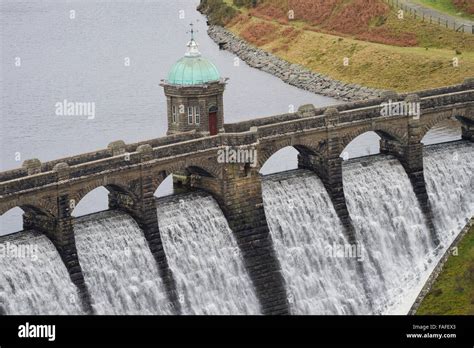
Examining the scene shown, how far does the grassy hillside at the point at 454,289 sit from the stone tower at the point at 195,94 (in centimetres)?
2154

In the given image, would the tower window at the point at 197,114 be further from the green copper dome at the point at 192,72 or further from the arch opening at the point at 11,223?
the arch opening at the point at 11,223

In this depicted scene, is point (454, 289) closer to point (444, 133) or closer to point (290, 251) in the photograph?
point (290, 251)

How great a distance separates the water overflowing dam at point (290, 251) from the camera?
104312mm

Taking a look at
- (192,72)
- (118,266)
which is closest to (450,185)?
(192,72)

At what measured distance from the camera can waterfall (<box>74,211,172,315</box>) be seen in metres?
106

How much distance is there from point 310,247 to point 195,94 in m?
15.6

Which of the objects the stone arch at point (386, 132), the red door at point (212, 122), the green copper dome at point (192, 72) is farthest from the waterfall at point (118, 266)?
the stone arch at point (386, 132)

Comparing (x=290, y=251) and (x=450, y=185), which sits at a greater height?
(x=450, y=185)

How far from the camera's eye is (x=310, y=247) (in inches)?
4700

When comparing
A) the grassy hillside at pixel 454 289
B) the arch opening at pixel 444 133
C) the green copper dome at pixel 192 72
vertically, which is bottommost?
the grassy hillside at pixel 454 289

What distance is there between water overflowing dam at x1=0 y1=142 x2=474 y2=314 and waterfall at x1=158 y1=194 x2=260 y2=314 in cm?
9

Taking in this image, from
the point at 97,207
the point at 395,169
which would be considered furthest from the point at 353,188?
the point at 97,207

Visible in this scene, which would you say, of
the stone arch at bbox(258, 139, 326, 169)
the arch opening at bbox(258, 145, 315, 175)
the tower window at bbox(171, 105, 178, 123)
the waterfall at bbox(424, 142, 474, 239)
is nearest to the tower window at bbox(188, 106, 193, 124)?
the tower window at bbox(171, 105, 178, 123)

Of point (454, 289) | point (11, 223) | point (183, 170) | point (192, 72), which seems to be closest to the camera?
point (183, 170)
